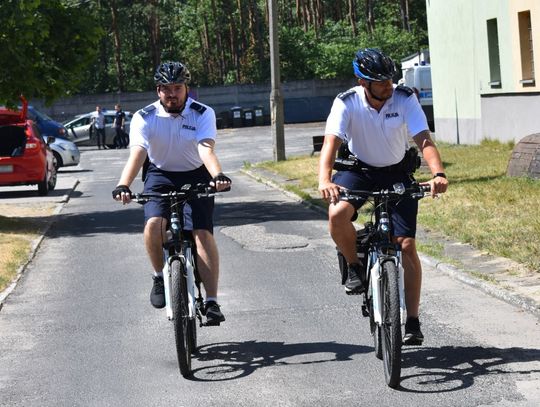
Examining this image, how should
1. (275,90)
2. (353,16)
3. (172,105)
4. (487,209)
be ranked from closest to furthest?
(172,105), (487,209), (275,90), (353,16)

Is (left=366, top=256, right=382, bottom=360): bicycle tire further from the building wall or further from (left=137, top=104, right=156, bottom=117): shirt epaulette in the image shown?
the building wall

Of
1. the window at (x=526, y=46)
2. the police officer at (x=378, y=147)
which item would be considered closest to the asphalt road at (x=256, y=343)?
the police officer at (x=378, y=147)

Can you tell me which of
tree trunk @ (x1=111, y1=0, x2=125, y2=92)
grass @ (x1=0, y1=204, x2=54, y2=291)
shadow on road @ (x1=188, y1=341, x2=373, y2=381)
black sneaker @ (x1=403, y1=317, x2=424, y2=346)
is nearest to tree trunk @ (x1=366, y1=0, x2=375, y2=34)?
tree trunk @ (x1=111, y1=0, x2=125, y2=92)

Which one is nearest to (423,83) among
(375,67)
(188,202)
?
(188,202)

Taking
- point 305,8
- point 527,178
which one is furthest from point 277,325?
point 305,8

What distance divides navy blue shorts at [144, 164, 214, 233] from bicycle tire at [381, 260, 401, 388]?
138 cm

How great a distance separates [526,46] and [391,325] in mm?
20714

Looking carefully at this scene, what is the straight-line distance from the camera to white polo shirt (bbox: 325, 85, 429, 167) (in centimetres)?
721

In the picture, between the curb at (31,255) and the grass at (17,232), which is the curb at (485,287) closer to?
the curb at (31,255)

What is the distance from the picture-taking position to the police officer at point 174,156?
7703 millimetres

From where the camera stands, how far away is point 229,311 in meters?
9.71

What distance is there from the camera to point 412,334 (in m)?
7.18

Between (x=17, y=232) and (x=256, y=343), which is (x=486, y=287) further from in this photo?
(x=17, y=232)

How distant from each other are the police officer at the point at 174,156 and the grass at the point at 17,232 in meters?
4.20
